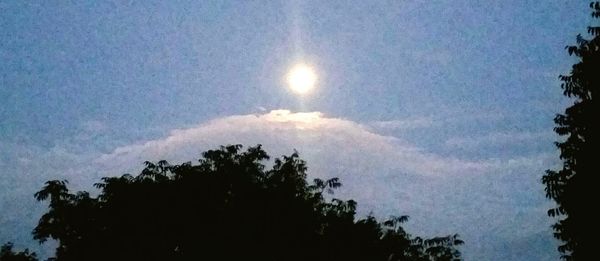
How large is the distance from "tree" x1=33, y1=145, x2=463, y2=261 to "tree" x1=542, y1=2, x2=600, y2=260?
13632 millimetres

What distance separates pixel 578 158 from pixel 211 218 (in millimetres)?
18232

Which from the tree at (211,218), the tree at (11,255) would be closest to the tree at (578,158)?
the tree at (211,218)

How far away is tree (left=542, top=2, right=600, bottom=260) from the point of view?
15.6 m

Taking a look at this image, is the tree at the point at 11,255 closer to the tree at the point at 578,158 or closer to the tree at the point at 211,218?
the tree at the point at 211,218

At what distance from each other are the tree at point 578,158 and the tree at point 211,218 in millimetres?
13632

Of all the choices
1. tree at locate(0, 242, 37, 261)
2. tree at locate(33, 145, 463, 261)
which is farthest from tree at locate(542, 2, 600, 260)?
tree at locate(0, 242, 37, 261)

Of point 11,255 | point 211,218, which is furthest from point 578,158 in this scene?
point 11,255

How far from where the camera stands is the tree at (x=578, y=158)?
15.6 metres

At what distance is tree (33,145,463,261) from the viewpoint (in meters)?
26.3

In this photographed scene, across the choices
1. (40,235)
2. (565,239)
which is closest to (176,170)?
(40,235)

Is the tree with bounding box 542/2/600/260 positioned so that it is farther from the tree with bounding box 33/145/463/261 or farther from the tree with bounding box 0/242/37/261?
the tree with bounding box 0/242/37/261

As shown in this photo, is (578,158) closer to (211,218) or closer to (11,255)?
(211,218)

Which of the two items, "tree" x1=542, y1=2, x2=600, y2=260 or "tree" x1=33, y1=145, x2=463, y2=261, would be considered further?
"tree" x1=33, y1=145, x2=463, y2=261

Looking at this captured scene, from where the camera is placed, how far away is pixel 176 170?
2811 cm
